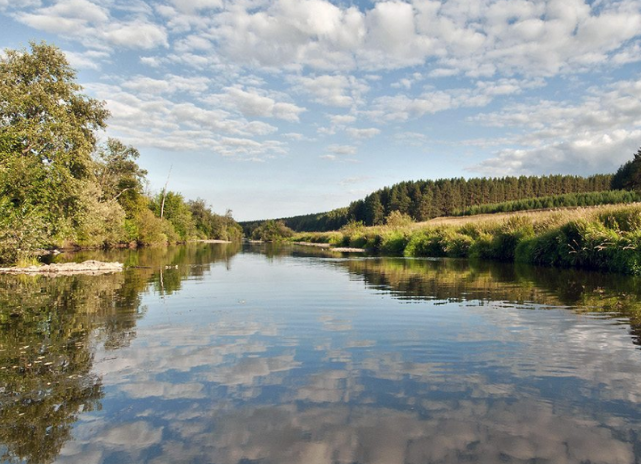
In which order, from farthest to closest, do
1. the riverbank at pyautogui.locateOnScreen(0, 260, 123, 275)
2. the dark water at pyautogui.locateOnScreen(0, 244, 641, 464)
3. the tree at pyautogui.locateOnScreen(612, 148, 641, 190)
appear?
the tree at pyautogui.locateOnScreen(612, 148, 641, 190) < the riverbank at pyautogui.locateOnScreen(0, 260, 123, 275) < the dark water at pyautogui.locateOnScreen(0, 244, 641, 464)

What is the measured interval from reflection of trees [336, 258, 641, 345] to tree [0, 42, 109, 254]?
16.8 meters

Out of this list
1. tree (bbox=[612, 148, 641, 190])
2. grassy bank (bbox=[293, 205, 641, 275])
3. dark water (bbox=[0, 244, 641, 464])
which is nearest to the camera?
dark water (bbox=[0, 244, 641, 464])

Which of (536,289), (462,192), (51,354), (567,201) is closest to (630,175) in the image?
(567,201)

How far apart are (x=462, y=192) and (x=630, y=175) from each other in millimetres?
47318

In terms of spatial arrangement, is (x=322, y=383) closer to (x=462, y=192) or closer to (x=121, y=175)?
(x=121, y=175)

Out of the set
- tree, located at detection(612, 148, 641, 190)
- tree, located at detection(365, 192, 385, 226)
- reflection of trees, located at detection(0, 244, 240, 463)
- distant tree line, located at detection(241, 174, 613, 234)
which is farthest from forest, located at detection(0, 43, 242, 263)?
distant tree line, located at detection(241, 174, 613, 234)

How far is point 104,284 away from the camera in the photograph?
48.7ft

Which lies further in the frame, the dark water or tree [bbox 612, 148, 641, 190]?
tree [bbox 612, 148, 641, 190]

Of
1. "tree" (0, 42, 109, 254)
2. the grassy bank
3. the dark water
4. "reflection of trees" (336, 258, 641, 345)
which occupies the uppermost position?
"tree" (0, 42, 109, 254)

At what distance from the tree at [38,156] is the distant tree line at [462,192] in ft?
302

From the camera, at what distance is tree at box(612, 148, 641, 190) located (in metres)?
74.1

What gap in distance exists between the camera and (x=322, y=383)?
16.6 feet

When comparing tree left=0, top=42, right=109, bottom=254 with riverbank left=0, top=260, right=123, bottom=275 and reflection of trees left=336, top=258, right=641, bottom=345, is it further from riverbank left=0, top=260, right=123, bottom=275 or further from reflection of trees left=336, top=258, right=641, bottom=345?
reflection of trees left=336, top=258, right=641, bottom=345

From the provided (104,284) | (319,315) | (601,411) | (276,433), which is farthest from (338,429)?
(104,284)
